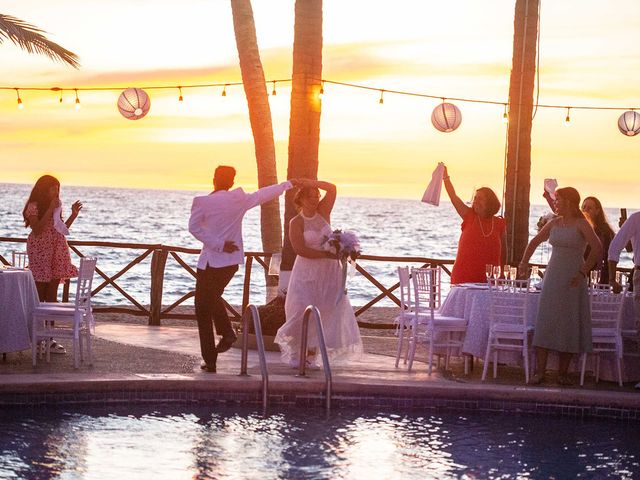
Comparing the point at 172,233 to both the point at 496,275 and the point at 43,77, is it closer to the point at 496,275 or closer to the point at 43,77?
the point at 43,77

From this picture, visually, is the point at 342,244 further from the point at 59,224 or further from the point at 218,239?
the point at 59,224

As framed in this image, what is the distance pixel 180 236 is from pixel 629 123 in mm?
44470

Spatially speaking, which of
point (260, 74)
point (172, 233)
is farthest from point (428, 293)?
point (172, 233)

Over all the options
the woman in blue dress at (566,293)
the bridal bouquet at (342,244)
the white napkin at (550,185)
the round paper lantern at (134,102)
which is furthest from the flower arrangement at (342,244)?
the round paper lantern at (134,102)

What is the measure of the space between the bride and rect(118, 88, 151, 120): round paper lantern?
21.6 ft

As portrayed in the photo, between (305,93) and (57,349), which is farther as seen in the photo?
(305,93)

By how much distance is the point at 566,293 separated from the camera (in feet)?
33.4

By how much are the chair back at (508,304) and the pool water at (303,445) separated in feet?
4.30

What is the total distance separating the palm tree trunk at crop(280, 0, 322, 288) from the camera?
12.8 meters

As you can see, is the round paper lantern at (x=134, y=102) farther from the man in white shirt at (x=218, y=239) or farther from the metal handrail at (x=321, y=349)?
the metal handrail at (x=321, y=349)

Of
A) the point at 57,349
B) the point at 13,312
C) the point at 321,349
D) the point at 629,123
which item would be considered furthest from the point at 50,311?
the point at 629,123

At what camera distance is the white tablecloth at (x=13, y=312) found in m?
10.5

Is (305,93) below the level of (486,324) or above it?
above

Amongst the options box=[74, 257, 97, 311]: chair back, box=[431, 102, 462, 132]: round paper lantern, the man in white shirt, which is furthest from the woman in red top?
box=[431, 102, 462, 132]: round paper lantern
